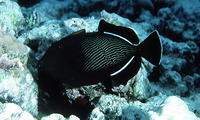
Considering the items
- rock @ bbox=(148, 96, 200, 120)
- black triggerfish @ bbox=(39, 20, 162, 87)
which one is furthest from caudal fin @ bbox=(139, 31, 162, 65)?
rock @ bbox=(148, 96, 200, 120)

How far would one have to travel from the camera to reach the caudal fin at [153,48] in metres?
1.64

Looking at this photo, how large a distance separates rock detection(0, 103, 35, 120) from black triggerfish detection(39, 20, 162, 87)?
1.68 ft

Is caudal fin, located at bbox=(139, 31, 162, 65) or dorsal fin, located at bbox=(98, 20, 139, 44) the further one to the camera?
dorsal fin, located at bbox=(98, 20, 139, 44)

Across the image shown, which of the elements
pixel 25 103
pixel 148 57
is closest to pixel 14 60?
pixel 25 103

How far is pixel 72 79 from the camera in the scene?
5.80 ft

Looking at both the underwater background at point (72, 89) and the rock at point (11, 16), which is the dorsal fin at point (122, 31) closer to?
the underwater background at point (72, 89)

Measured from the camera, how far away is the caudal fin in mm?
1643

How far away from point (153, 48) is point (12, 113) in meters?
1.57

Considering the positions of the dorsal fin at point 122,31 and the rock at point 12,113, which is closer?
the rock at point 12,113

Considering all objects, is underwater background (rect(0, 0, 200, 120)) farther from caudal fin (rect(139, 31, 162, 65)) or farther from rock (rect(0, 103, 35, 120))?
caudal fin (rect(139, 31, 162, 65))

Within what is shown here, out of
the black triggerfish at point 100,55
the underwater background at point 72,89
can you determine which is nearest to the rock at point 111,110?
the underwater background at point 72,89

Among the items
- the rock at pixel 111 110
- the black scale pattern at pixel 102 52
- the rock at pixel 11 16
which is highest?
the black scale pattern at pixel 102 52

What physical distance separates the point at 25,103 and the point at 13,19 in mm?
1689

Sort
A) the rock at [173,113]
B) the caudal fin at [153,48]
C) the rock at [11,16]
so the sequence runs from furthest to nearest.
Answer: the rock at [11,16]
the caudal fin at [153,48]
the rock at [173,113]
